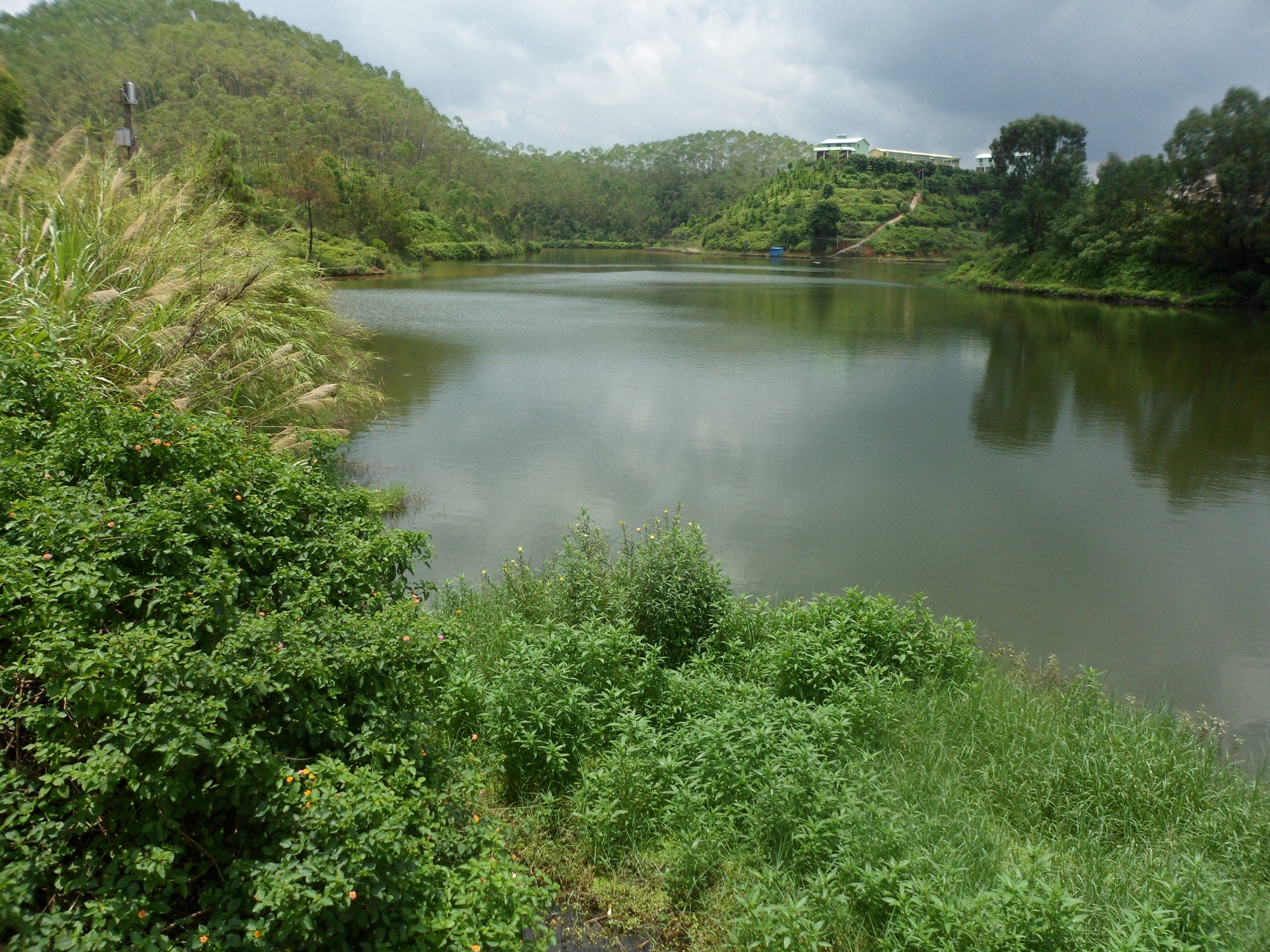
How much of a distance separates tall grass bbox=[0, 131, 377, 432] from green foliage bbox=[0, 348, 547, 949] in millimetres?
Answer: 1400

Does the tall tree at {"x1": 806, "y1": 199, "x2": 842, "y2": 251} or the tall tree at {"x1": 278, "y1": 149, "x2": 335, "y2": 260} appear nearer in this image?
the tall tree at {"x1": 278, "y1": 149, "x2": 335, "y2": 260}

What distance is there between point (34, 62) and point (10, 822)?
2488 inches

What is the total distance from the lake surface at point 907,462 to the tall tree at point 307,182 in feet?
56.4

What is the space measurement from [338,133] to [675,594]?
73.4 m

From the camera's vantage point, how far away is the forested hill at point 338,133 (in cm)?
4269

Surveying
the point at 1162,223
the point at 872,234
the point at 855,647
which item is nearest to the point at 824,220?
the point at 872,234

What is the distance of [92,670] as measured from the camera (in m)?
1.80

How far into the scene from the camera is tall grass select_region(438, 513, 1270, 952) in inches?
96.0

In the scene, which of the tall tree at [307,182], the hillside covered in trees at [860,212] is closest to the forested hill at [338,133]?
the tall tree at [307,182]

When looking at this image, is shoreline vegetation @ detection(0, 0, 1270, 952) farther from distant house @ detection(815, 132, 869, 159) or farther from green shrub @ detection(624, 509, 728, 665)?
distant house @ detection(815, 132, 869, 159)

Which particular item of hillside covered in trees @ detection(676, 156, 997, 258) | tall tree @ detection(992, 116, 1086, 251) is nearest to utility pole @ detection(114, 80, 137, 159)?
tall tree @ detection(992, 116, 1086, 251)

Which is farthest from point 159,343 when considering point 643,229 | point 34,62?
point 643,229

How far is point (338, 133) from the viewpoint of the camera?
67438 mm

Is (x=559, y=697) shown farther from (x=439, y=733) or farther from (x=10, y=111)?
(x=10, y=111)
